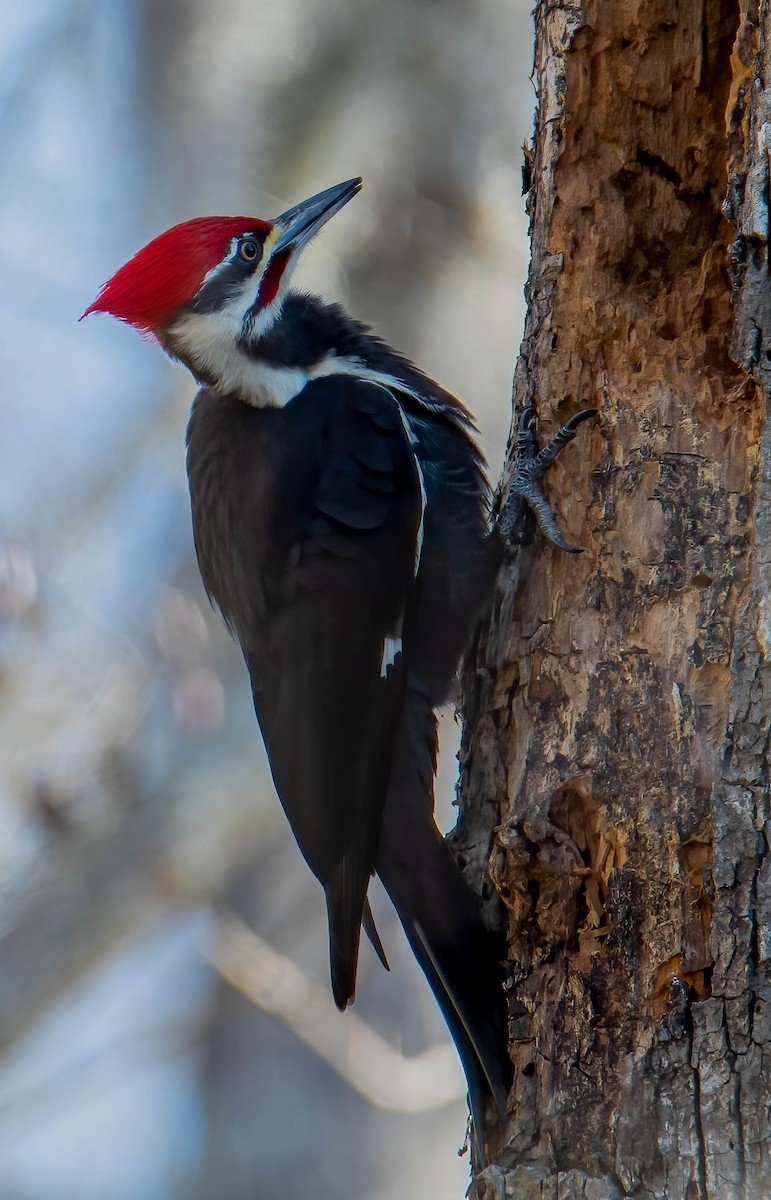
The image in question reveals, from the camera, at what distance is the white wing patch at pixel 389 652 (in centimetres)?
252

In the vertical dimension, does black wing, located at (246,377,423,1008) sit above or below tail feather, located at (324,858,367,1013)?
above

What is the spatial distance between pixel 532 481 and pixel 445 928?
0.80 meters

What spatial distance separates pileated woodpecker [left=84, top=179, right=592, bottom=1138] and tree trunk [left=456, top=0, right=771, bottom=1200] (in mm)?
124

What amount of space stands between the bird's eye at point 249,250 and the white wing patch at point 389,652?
98 centimetres

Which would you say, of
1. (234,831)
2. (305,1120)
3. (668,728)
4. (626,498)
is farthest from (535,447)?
(305,1120)

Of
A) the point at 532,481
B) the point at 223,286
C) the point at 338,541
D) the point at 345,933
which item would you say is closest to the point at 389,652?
the point at 338,541

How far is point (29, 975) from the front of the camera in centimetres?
360

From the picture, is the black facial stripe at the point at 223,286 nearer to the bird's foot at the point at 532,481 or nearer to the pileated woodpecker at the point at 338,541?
the pileated woodpecker at the point at 338,541

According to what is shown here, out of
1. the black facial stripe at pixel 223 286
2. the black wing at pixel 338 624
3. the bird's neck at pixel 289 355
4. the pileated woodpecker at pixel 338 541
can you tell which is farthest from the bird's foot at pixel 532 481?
the black facial stripe at pixel 223 286

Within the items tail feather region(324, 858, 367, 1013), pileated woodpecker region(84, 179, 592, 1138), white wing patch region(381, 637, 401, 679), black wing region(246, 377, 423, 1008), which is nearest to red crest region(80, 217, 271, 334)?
pileated woodpecker region(84, 179, 592, 1138)

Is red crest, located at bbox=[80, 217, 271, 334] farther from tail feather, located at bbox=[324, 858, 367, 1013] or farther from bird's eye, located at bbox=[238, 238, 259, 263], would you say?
tail feather, located at bbox=[324, 858, 367, 1013]

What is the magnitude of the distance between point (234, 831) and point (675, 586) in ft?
7.97

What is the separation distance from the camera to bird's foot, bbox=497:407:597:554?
226 cm

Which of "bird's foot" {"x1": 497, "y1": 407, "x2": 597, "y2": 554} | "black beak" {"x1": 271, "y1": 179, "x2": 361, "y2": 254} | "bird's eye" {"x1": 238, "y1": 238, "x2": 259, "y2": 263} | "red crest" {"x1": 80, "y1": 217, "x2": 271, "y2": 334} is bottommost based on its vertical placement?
"bird's foot" {"x1": 497, "y1": 407, "x2": 597, "y2": 554}
